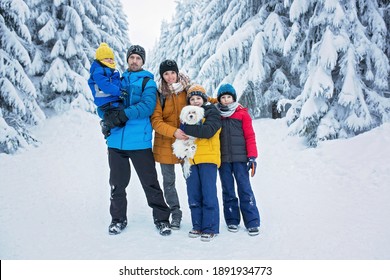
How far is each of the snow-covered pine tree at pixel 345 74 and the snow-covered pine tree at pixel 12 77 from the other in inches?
296

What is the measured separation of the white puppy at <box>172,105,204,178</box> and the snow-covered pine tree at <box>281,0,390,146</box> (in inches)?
174

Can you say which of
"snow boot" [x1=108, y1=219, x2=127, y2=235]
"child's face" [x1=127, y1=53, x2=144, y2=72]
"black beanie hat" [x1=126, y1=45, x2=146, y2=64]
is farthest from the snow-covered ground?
"black beanie hat" [x1=126, y1=45, x2=146, y2=64]

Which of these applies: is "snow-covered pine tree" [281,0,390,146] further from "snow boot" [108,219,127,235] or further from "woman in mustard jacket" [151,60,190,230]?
"snow boot" [108,219,127,235]

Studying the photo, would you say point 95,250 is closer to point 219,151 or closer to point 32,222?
point 32,222

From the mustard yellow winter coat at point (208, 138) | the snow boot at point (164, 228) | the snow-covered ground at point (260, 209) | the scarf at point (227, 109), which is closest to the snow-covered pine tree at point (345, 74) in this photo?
the snow-covered ground at point (260, 209)

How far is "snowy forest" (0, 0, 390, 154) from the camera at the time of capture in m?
7.53

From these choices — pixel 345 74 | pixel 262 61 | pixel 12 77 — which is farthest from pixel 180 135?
pixel 262 61

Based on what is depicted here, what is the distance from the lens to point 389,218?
4289 millimetres

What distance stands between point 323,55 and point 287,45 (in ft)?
5.93

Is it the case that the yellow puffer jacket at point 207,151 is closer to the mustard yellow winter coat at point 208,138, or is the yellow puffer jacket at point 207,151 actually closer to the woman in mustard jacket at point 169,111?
the mustard yellow winter coat at point 208,138

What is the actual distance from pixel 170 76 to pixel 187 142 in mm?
951

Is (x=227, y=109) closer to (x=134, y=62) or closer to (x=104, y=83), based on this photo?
(x=134, y=62)

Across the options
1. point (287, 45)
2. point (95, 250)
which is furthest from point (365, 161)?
point (95, 250)

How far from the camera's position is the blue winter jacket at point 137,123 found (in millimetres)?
4156
